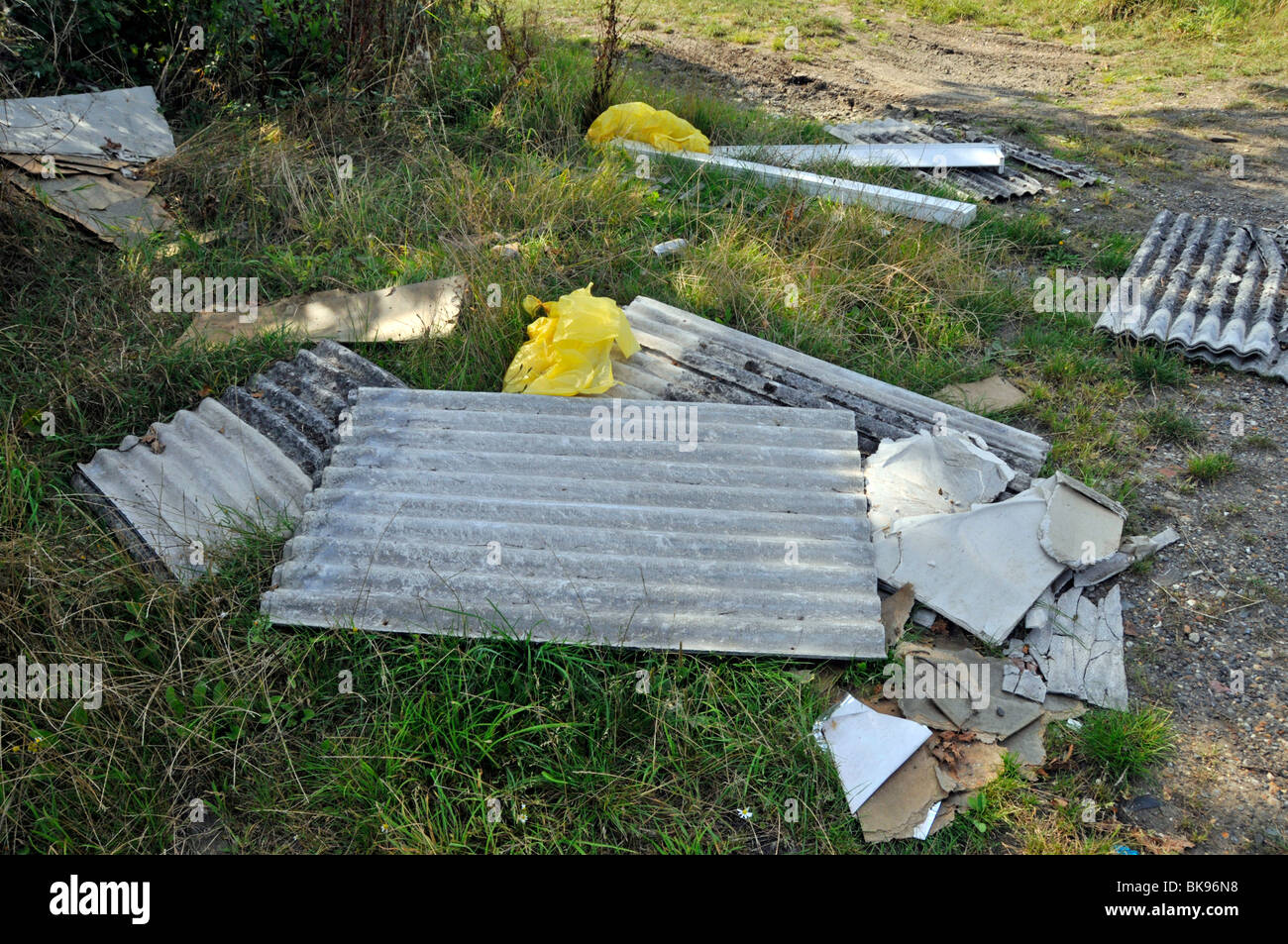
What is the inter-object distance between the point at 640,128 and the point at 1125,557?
4.96m

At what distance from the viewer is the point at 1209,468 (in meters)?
4.30

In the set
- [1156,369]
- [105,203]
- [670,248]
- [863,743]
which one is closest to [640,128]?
[670,248]

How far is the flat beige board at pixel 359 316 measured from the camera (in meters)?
4.63

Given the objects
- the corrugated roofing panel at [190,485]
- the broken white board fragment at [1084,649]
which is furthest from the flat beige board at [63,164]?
the broken white board fragment at [1084,649]

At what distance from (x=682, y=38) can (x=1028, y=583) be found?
883 centimetres

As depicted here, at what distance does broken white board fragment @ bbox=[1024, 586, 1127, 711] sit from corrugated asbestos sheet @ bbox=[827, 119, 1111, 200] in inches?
171

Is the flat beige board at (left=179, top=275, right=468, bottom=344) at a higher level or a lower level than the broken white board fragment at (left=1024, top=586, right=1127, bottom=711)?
higher

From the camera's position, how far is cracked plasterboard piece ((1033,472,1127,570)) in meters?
3.61

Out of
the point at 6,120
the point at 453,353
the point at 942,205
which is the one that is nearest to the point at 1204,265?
the point at 942,205

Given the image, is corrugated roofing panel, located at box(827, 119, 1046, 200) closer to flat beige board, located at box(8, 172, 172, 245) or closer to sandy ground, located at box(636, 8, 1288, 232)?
sandy ground, located at box(636, 8, 1288, 232)

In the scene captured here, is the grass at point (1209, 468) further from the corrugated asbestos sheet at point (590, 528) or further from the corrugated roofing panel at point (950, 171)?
the corrugated roofing panel at point (950, 171)

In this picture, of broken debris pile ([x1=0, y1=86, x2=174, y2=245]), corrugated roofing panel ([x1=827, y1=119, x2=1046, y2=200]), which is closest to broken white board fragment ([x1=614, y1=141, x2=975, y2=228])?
corrugated roofing panel ([x1=827, y1=119, x2=1046, y2=200])

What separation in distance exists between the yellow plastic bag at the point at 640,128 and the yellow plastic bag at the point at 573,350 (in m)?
2.94

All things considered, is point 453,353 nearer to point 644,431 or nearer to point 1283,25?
point 644,431
